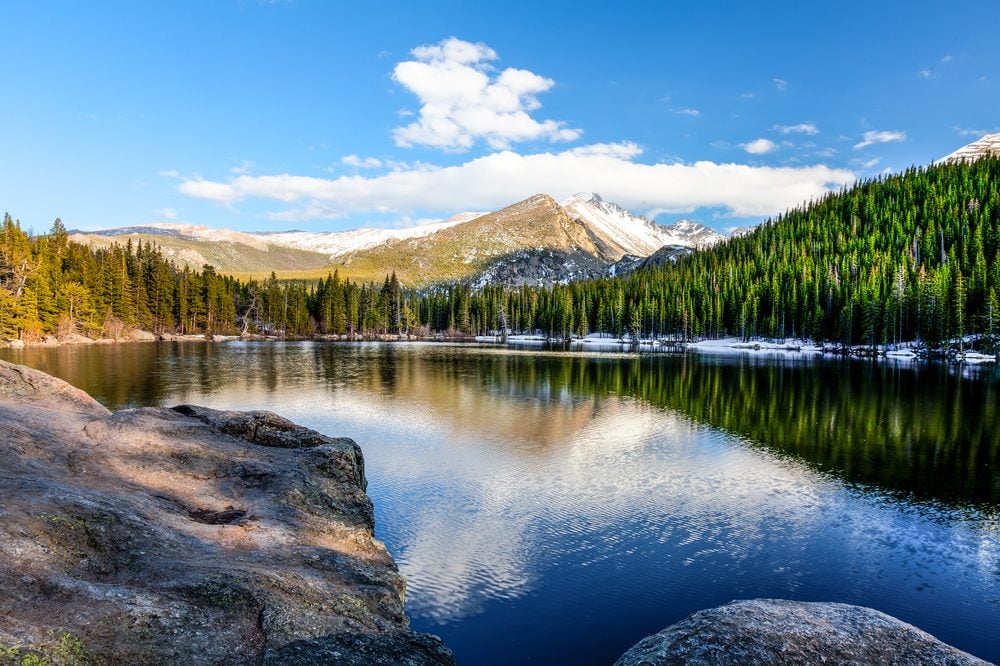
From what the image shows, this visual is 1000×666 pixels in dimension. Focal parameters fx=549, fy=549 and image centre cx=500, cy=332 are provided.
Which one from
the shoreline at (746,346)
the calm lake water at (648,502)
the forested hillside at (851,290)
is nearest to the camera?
the calm lake water at (648,502)

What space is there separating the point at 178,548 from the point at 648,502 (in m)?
18.6

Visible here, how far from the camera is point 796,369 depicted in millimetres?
84375

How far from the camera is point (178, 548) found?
11.1 metres

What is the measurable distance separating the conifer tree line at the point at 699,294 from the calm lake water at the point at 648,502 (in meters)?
64.5

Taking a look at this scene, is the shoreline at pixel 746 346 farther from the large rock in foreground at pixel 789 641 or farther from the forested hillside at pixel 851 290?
the large rock in foreground at pixel 789 641

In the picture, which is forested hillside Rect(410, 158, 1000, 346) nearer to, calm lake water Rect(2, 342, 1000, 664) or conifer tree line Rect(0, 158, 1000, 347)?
conifer tree line Rect(0, 158, 1000, 347)

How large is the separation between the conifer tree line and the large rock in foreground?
117 m

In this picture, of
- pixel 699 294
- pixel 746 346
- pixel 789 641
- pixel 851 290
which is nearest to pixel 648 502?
pixel 789 641

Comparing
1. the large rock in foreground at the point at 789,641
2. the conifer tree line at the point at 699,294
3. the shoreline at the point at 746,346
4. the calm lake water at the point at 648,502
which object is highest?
the conifer tree line at the point at 699,294

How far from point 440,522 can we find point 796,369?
260ft

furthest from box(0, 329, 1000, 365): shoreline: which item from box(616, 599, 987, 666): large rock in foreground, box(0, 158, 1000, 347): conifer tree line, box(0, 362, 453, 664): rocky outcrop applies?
box(616, 599, 987, 666): large rock in foreground

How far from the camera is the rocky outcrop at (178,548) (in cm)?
791

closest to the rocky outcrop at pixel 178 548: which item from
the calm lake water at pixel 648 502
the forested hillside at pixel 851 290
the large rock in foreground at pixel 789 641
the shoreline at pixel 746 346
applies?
the calm lake water at pixel 648 502

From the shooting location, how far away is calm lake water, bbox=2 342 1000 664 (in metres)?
15.3
